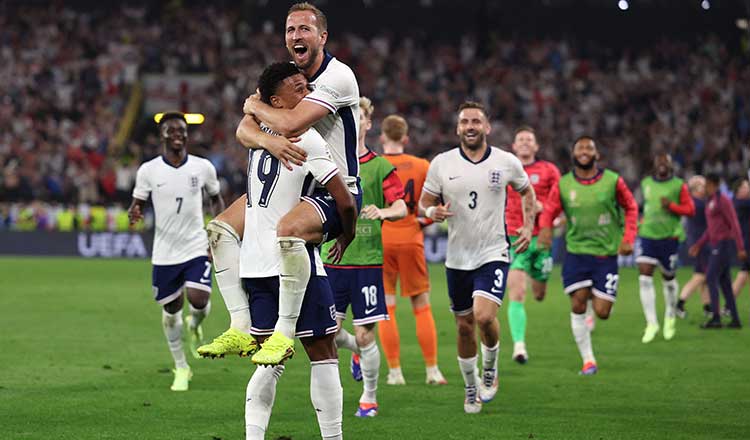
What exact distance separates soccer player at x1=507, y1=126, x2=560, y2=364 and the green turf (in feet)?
1.36

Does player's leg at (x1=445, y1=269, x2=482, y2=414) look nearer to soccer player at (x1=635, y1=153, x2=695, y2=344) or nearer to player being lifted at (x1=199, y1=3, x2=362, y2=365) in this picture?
player being lifted at (x1=199, y1=3, x2=362, y2=365)

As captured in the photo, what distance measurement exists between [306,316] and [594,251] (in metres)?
6.25

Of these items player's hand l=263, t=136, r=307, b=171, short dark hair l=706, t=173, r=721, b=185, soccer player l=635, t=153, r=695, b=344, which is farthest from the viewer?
short dark hair l=706, t=173, r=721, b=185

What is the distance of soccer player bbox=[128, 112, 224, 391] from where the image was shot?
1095 centimetres

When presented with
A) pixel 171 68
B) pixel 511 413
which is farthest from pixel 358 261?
pixel 171 68

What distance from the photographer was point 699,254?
58.0 feet

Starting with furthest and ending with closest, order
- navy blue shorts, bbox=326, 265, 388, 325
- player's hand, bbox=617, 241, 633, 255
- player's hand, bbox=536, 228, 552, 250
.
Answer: player's hand, bbox=536, 228, 552, 250
player's hand, bbox=617, 241, 633, 255
navy blue shorts, bbox=326, 265, 388, 325

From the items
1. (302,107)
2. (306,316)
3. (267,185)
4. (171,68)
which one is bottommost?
(306,316)

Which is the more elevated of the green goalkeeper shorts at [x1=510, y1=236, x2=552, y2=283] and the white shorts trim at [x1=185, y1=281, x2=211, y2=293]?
the green goalkeeper shorts at [x1=510, y1=236, x2=552, y2=283]

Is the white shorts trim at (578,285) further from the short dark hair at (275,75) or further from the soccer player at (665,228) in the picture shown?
the short dark hair at (275,75)

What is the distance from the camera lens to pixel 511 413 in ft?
31.3

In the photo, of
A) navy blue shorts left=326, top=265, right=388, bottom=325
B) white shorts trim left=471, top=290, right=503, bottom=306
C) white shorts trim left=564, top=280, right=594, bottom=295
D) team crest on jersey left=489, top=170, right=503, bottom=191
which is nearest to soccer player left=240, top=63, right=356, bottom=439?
white shorts trim left=471, top=290, right=503, bottom=306

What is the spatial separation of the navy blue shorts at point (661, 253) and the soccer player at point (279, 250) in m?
9.75

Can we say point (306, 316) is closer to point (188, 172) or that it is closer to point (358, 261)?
point (358, 261)
